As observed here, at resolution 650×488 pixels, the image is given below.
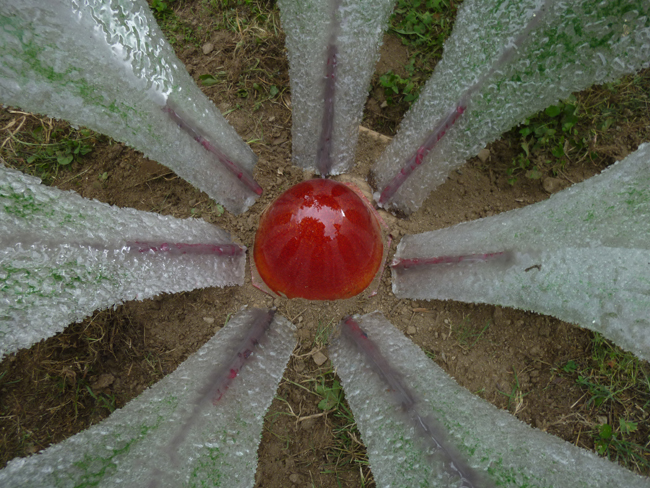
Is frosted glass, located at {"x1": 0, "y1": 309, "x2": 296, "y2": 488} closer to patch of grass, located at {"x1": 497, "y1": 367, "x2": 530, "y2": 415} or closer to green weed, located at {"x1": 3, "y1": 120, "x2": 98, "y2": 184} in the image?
patch of grass, located at {"x1": 497, "y1": 367, "x2": 530, "y2": 415}

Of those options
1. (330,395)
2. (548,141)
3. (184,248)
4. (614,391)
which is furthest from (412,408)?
(548,141)

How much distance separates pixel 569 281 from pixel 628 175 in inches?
9.0

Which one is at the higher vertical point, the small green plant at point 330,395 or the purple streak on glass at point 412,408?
the purple streak on glass at point 412,408

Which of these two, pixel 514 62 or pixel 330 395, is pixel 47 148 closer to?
pixel 330 395

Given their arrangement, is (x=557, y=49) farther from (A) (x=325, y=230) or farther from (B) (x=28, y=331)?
(B) (x=28, y=331)

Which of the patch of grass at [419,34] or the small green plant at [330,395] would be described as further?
the patch of grass at [419,34]

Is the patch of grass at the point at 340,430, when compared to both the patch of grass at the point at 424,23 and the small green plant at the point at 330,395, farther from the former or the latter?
the patch of grass at the point at 424,23

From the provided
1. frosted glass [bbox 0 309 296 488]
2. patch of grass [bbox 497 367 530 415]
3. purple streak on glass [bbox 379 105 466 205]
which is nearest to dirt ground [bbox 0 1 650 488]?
patch of grass [bbox 497 367 530 415]

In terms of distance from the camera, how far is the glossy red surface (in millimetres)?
1073

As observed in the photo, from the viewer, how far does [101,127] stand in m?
0.93

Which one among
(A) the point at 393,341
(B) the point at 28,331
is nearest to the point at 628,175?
(A) the point at 393,341

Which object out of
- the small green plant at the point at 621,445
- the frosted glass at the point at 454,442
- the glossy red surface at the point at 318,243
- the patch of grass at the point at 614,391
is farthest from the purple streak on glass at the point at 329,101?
the small green plant at the point at 621,445

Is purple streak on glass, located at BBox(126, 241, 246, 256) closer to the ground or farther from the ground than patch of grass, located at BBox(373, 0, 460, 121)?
closer to the ground

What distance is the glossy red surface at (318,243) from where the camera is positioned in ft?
3.52
